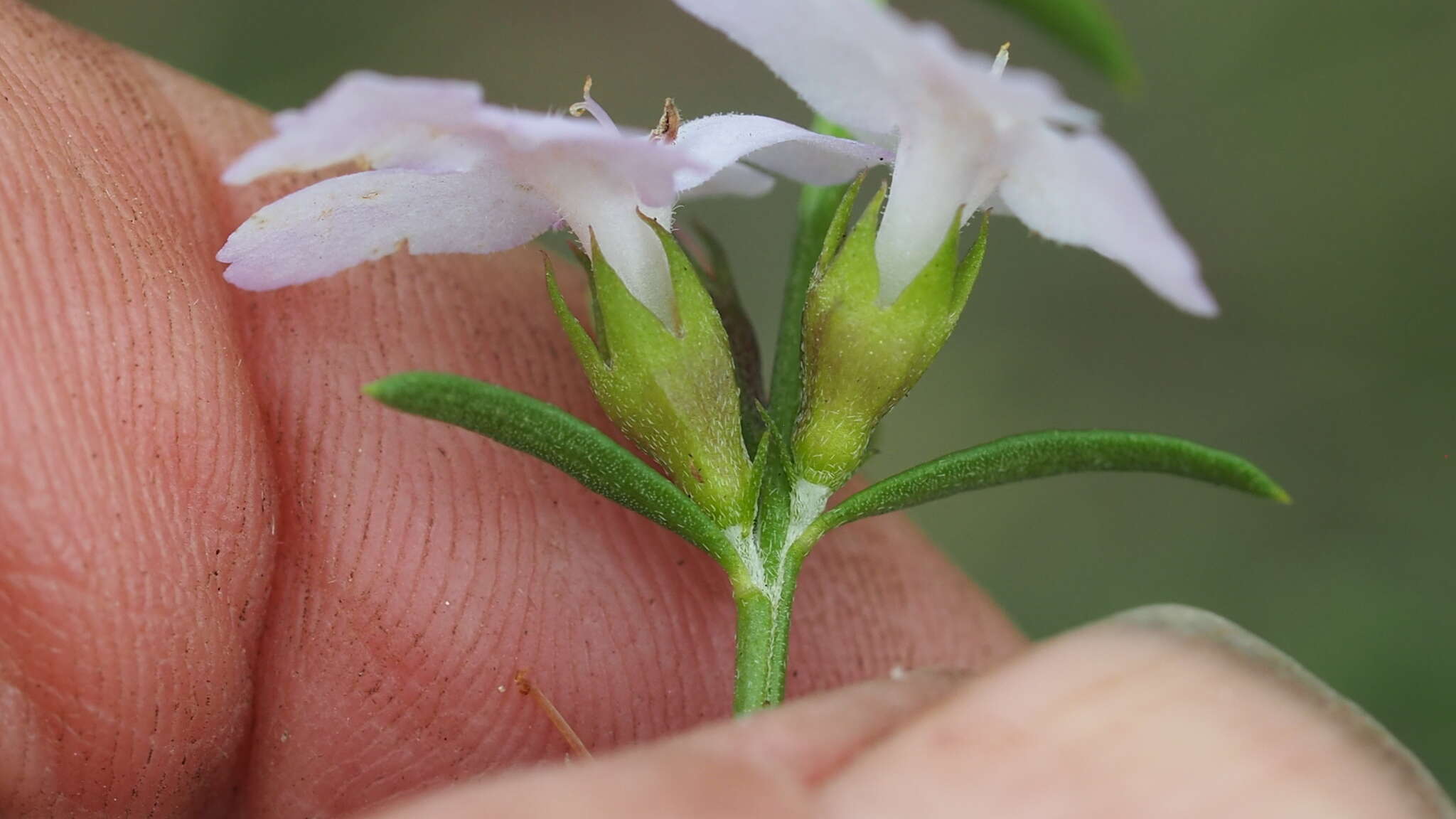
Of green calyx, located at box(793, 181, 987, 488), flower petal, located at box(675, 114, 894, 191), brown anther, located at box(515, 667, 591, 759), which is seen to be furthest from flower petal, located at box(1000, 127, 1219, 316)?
brown anther, located at box(515, 667, 591, 759)

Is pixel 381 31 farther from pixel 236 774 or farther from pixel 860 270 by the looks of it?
pixel 860 270

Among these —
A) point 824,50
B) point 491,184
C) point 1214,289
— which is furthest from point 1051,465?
point 1214,289

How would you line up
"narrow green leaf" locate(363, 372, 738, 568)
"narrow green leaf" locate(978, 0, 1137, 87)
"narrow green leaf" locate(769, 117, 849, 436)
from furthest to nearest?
"narrow green leaf" locate(978, 0, 1137, 87)
"narrow green leaf" locate(769, 117, 849, 436)
"narrow green leaf" locate(363, 372, 738, 568)

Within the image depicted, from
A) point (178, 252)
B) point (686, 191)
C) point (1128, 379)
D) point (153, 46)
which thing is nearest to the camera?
point (686, 191)

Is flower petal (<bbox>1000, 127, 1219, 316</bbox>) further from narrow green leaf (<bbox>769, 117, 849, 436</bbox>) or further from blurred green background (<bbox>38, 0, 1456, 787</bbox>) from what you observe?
blurred green background (<bbox>38, 0, 1456, 787</bbox>)

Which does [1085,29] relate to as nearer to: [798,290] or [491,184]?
[798,290]

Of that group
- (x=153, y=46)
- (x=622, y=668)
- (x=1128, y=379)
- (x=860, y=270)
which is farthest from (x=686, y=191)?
(x=153, y=46)
